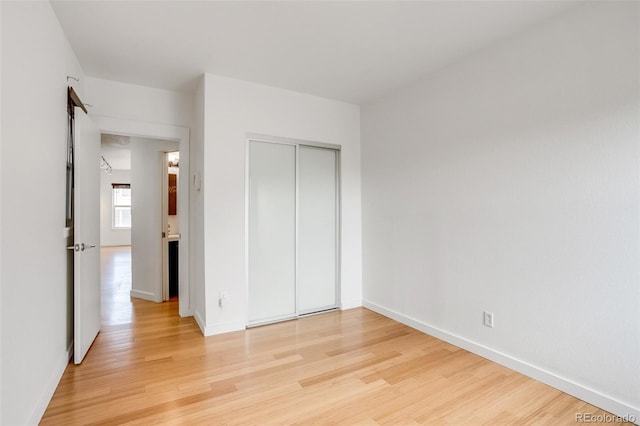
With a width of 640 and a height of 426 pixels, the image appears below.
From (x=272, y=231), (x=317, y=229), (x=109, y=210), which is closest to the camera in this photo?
(x=272, y=231)

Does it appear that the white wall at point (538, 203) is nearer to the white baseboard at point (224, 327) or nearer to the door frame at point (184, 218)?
the white baseboard at point (224, 327)

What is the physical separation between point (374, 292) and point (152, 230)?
10.1 ft

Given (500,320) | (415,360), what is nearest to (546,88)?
(500,320)

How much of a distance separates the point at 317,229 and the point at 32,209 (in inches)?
101

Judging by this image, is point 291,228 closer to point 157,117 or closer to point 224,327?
point 224,327

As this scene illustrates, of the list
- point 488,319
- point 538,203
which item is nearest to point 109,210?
point 488,319

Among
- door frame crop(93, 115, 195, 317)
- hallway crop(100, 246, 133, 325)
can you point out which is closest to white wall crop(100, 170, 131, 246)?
hallway crop(100, 246, 133, 325)

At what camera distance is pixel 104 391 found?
82.4 inches

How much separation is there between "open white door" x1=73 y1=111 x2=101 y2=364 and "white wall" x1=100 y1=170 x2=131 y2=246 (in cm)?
845

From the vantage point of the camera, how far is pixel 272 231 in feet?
11.4

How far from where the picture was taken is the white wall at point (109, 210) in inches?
400

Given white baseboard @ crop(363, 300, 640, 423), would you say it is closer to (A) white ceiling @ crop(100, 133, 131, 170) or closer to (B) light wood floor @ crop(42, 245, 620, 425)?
(B) light wood floor @ crop(42, 245, 620, 425)

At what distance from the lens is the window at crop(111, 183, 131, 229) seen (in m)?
10.3

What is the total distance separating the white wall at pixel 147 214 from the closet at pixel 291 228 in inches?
67.7
